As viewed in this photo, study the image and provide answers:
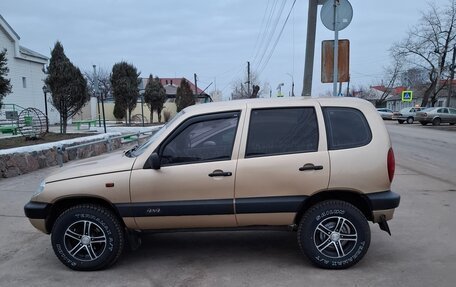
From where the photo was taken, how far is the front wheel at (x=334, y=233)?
4398mm

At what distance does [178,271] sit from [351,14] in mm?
5335

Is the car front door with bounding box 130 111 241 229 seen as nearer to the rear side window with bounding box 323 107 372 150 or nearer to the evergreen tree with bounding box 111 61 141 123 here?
the rear side window with bounding box 323 107 372 150

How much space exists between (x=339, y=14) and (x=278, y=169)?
4220 mm

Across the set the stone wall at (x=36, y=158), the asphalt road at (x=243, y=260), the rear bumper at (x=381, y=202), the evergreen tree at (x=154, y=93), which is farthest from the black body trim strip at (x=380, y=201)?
the evergreen tree at (x=154, y=93)

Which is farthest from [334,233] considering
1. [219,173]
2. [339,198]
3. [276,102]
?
[276,102]

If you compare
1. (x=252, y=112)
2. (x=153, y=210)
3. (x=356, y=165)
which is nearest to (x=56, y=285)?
(x=153, y=210)

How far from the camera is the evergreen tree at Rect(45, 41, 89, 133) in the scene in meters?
17.9

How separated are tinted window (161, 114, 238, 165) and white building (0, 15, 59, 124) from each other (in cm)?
2604

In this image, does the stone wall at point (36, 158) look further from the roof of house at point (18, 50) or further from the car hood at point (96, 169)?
the roof of house at point (18, 50)

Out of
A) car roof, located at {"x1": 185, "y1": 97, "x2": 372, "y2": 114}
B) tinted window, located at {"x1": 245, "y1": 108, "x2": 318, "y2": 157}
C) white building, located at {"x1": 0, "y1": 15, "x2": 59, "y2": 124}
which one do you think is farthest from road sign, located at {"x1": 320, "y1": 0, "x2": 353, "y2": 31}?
white building, located at {"x1": 0, "y1": 15, "x2": 59, "y2": 124}

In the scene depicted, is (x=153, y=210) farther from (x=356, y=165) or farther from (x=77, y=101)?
(x=77, y=101)

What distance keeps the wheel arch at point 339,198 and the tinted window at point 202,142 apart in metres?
0.96

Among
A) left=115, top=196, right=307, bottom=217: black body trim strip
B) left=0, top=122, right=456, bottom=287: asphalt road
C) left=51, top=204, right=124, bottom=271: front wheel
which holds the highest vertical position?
left=115, top=196, right=307, bottom=217: black body trim strip

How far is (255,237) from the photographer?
218 inches
